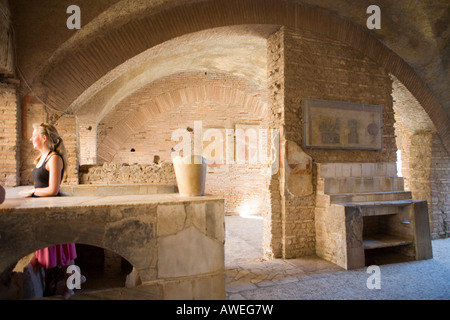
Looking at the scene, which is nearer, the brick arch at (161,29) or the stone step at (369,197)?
the brick arch at (161,29)

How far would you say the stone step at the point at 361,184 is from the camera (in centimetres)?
425

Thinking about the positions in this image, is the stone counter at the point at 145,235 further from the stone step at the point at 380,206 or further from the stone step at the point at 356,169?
the stone step at the point at 356,169

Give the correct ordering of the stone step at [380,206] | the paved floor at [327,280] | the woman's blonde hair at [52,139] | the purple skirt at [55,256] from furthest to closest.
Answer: the stone step at [380,206] < the paved floor at [327,280] < the woman's blonde hair at [52,139] < the purple skirt at [55,256]

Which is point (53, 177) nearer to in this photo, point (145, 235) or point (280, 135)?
point (145, 235)

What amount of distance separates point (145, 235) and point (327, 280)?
249 cm

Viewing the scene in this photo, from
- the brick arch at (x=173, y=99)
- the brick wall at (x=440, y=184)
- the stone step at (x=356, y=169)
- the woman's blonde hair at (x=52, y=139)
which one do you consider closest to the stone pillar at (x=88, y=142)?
the brick arch at (x=173, y=99)

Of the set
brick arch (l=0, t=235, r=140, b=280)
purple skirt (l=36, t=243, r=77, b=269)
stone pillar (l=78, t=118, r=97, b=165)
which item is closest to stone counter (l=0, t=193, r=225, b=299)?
brick arch (l=0, t=235, r=140, b=280)

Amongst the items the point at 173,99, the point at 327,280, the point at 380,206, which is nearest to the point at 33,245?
the point at 327,280

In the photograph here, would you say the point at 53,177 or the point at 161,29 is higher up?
the point at 161,29

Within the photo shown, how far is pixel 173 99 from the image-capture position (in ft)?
26.0

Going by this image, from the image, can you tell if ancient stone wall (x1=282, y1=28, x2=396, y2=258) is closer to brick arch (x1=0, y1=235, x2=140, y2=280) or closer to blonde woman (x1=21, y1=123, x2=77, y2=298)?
blonde woman (x1=21, y1=123, x2=77, y2=298)

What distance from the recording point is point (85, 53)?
401 cm

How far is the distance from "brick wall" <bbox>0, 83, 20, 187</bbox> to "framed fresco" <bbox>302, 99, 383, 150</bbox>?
445 cm

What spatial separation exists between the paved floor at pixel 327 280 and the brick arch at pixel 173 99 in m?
4.90
